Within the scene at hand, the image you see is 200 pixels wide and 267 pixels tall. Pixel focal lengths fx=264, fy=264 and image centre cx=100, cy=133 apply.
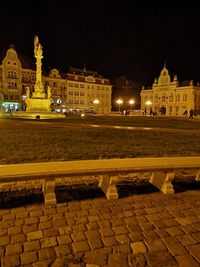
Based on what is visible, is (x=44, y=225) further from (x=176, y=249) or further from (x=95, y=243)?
(x=176, y=249)

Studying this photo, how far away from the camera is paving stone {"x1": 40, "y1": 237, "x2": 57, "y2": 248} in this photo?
3406 mm

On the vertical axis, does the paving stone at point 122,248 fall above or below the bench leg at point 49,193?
below

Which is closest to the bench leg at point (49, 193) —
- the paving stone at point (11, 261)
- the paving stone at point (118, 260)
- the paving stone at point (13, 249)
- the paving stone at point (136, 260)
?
the paving stone at point (13, 249)

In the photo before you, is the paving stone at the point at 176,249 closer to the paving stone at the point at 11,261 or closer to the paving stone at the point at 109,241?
the paving stone at the point at 109,241

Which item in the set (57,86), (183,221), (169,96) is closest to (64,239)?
(183,221)

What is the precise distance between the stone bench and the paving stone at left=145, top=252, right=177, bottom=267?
1954mm

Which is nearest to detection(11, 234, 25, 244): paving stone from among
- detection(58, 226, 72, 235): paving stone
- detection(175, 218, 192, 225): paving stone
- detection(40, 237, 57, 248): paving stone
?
detection(40, 237, 57, 248): paving stone

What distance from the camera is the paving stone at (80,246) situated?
10.9ft

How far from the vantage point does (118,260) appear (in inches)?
121

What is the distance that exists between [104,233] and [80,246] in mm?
484

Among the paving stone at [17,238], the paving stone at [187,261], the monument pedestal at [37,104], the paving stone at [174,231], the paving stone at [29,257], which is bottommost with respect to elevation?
the paving stone at [174,231]

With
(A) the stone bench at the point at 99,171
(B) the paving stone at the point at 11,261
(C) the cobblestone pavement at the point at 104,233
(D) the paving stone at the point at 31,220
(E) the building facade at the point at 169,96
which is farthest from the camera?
(E) the building facade at the point at 169,96

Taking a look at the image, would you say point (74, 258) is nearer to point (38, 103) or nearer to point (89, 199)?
point (89, 199)

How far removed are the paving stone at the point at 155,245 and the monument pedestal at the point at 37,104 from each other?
111 ft
